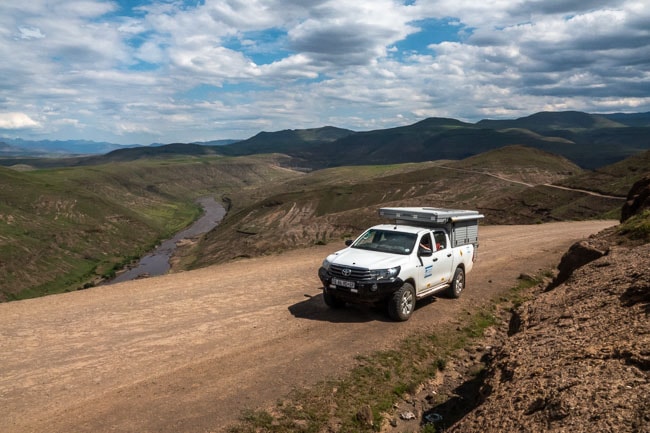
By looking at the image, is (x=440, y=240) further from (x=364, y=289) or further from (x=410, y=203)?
(x=410, y=203)

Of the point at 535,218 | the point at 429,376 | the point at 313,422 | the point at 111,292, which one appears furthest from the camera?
the point at 535,218

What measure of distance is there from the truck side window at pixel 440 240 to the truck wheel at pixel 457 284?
1.38 m

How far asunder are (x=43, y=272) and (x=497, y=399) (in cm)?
10013

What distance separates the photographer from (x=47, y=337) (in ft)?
36.1

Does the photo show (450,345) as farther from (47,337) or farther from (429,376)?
(47,337)

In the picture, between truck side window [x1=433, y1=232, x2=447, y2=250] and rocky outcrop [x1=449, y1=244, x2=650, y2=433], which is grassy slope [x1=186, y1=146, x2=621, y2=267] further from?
rocky outcrop [x1=449, y1=244, x2=650, y2=433]

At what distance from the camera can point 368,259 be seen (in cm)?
1221

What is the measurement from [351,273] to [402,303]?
1740mm

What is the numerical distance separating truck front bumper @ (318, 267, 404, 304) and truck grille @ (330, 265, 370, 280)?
0.11 meters

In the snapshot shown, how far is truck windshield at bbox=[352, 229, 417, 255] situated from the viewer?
12961 millimetres

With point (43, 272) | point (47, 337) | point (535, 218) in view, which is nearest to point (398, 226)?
point (47, 337)

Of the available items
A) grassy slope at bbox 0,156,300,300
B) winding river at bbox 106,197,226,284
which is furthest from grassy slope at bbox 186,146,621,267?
grassy slope at bbox 0,156,300,300

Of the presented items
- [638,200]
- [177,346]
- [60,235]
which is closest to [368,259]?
[177,346]

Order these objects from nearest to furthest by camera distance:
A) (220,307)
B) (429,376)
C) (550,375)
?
(550,375), (429,376), (220,307)
